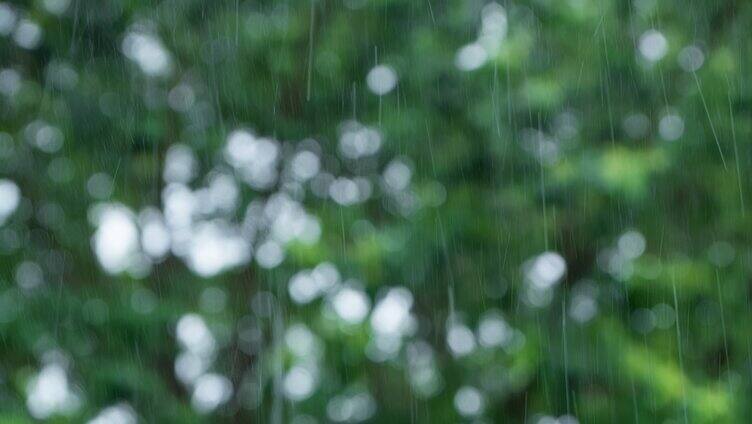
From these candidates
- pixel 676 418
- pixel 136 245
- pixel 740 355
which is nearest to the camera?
pixel 676 418

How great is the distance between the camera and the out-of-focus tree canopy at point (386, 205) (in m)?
3.06

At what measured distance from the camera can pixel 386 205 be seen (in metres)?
3.23

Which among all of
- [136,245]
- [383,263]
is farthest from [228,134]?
[383,263]

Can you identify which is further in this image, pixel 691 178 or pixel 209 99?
pixel 209 99

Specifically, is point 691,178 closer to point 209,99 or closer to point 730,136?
point 730,136

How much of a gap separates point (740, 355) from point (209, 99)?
146cm

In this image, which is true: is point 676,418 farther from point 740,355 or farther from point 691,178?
point 691,178

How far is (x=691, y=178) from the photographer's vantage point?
124 inches

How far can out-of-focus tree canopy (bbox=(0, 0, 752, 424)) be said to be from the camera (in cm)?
306

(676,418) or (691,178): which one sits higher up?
(691,178)

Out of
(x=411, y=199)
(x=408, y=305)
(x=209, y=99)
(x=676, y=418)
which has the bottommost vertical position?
(x=676, y=418)

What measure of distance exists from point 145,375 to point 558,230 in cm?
105

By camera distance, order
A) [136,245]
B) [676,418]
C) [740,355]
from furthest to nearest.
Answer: [136,245] → [740,355] → [676,418]

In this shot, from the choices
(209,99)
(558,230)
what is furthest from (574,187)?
(209,99)
